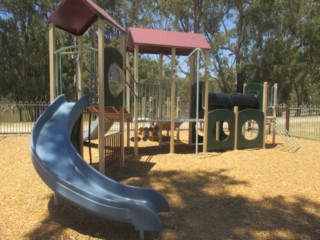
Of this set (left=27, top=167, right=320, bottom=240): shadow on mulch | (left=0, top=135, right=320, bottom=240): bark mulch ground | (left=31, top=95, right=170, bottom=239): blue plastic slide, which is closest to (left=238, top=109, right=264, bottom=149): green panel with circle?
(left=0, top=135, right=320, bottom=240): bark mulch ground

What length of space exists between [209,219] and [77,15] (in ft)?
14.3

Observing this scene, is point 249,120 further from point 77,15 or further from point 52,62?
point 52,62

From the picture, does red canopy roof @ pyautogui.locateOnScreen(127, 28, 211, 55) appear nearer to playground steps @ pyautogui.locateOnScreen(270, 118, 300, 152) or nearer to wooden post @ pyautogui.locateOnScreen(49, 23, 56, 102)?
wooden post @ pyautogui.locateOnScreen(49, 23, 56, 102)

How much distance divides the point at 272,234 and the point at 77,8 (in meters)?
4.81

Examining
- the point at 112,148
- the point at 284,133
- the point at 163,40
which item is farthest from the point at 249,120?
the point at 112,148

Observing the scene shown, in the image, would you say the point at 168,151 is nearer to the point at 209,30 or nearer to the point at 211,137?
the point at 211,137

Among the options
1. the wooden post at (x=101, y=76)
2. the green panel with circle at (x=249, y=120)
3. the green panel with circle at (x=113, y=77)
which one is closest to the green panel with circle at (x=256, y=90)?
the green panel with circle at (x=249, y=120)

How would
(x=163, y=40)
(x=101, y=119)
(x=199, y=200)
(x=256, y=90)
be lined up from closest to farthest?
(x=199, y=200), (x=101, y=119), (x=163, y=40), (x=256, y=90)

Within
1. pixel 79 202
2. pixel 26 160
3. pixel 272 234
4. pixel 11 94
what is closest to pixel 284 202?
pixel 272 234

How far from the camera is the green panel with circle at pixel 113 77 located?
5.75 meters

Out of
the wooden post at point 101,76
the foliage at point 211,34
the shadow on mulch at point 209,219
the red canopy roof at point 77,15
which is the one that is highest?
the foliage at point 211,34

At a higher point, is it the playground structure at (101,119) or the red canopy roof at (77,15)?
the red canopy roof at (77,15)

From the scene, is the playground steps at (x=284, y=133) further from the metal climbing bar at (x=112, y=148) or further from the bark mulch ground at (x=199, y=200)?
the metal climbing bar at (x=112, y=148)

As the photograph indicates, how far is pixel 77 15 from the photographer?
5.94 metres
